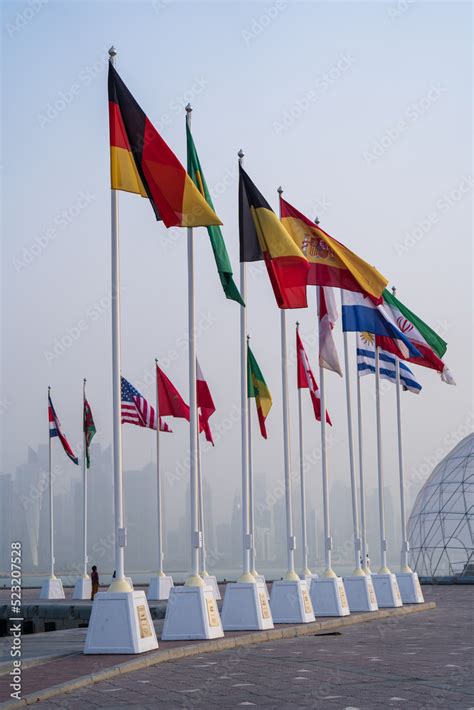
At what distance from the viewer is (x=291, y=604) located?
22844 mm

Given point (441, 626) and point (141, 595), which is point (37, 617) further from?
point (141, 595)

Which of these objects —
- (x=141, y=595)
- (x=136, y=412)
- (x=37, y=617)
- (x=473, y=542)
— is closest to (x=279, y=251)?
(x=141, y=595)

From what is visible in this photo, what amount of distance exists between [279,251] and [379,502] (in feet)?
41.5

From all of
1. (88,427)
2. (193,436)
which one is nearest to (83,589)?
(88,427)

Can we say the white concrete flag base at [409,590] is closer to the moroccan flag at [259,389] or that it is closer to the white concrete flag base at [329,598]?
the white concrete flag base at [329,598]

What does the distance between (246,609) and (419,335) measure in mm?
9153

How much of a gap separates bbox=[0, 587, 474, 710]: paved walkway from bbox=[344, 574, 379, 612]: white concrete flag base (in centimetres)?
686

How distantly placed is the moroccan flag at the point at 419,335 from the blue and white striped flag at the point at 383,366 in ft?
13.3

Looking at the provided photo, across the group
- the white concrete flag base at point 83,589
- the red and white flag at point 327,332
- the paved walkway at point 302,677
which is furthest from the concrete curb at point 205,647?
the white concrete flag base at point 83,589

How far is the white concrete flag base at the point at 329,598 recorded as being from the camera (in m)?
25.1

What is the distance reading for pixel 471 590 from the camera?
4425cm

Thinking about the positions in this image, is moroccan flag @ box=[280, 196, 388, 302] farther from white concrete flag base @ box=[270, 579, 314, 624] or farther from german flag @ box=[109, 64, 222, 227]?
white concrete flag base @ box=[270, 579, 314, 624]

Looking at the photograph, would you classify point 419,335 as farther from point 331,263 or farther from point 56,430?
point 56,430

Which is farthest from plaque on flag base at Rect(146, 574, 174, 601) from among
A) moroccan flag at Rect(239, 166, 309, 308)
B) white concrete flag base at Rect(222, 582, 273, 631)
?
moroccan flag at Rect(239, 166, 309, 308)
